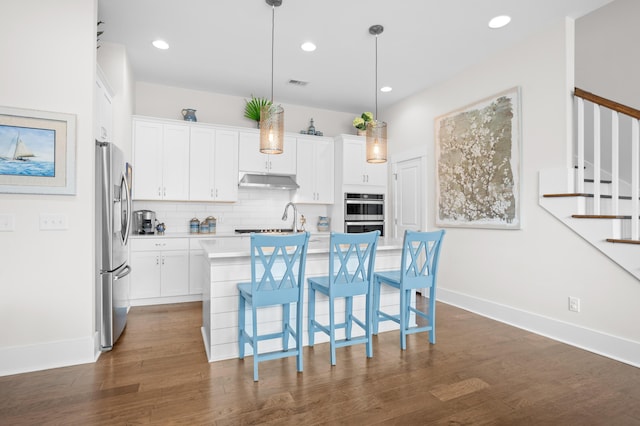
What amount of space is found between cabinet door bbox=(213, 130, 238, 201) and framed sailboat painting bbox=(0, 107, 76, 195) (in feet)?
7.71

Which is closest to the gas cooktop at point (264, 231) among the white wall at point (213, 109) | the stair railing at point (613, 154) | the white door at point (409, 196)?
the white wall at point (213, 109)

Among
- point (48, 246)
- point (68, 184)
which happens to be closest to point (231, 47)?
point (68, 184)

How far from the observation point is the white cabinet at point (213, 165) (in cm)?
484

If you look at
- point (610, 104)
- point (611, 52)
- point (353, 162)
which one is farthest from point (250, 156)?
point (611, 52)

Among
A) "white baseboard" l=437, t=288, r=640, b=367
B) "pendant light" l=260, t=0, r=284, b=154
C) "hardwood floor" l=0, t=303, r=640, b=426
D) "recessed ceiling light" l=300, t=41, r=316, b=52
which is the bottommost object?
"hardwood floor" l=0, t=303, r=640, b=426

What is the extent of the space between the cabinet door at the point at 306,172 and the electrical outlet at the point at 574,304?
359 cm

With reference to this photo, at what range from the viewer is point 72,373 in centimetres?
249

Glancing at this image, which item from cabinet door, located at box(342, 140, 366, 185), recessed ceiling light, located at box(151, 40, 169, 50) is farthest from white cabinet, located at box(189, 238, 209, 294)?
cabinet door, located at box(342, 140, 366, 185)

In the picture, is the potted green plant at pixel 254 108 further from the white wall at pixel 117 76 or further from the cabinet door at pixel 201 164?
the white wall at pixel 117 76

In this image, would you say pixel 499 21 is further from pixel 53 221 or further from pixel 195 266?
pixel 195 266

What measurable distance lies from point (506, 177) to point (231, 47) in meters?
3.40

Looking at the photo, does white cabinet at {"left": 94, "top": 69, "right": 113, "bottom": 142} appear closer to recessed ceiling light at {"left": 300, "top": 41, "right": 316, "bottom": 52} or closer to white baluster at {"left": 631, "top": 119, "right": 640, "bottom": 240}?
recessed ceiling light at {"left": 300, "top": 41, "right": 316, "bottom": 52}

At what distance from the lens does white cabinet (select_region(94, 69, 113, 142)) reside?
9.83 ft

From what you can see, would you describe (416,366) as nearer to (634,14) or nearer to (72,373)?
(72,373)
